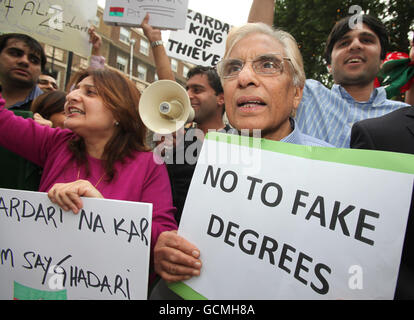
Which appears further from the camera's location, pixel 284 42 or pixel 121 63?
pixel 121 63

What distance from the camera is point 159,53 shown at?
→ 2846 mm

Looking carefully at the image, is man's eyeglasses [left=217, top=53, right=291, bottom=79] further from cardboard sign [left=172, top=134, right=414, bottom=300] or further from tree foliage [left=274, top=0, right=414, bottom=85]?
tree foliage [left=274, top=0, right=414, bottom=85]

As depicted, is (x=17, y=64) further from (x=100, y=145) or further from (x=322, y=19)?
(x=322, y=19)

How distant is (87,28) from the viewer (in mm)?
3145

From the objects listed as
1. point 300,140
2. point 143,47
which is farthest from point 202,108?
point 143,47

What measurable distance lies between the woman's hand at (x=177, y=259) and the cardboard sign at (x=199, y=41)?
3152 millimetres

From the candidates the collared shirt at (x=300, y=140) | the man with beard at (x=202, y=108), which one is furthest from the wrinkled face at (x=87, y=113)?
the collared shirt at (x=300, y=140)

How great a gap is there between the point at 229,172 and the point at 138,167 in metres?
0.72

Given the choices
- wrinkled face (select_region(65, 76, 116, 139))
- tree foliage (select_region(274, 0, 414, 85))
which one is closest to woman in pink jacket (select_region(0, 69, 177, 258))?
wrinkled face (select_region(65, 76, 116, 139))

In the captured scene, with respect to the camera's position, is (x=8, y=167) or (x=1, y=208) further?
(x=8, y=167)

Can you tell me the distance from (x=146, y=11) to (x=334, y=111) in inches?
89.6

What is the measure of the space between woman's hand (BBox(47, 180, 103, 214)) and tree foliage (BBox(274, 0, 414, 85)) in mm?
8480

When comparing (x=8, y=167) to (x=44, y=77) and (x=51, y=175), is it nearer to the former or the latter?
(x=51, y=175)
